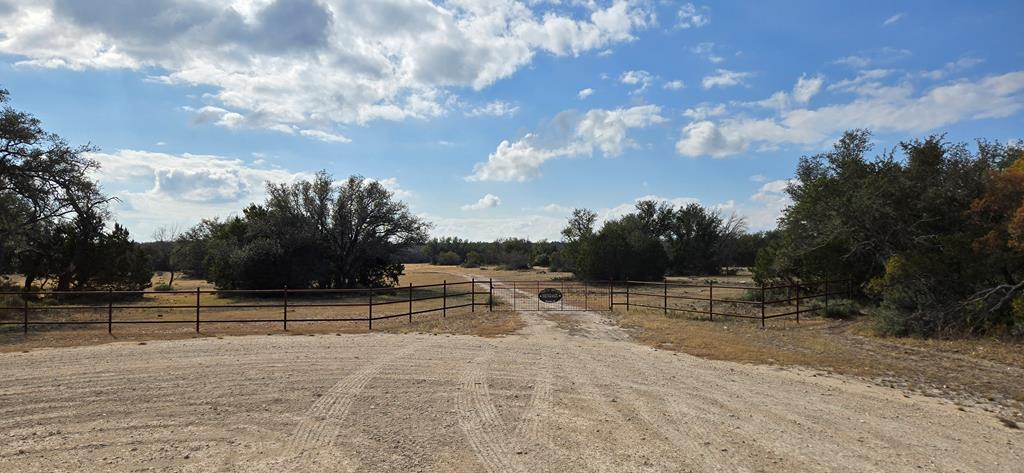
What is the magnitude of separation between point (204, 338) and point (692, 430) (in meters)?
12.4

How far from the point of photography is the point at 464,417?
23.1ft

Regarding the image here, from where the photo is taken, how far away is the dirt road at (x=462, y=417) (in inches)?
222

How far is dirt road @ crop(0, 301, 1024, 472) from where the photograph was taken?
18.5ft

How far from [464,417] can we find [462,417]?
1.0 inches

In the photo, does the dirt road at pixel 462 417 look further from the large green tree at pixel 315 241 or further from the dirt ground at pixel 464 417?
the large green tree at pixel 315 241

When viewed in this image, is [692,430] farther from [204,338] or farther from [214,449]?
[204,338]

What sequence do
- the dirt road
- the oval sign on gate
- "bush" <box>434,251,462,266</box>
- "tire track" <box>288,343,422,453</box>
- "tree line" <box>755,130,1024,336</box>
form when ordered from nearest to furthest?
1. the dirt road
2. "tire track" <box>288,343,422,453</box>
3. "tree line" <box>755,130,1024,336</box>
4. the oval sign on gate
5. "bush" <box>434,251,462,266</box>

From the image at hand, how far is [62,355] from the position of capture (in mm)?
11414

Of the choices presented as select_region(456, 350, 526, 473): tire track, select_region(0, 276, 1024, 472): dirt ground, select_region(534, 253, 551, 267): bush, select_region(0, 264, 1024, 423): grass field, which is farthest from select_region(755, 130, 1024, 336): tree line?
select_region(534, 253, 551, 267): bush

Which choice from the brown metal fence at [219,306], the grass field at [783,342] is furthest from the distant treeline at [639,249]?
the grass field at [783,342]

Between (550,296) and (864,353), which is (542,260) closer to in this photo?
(550,296)

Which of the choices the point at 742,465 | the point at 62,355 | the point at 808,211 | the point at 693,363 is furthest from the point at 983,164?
the point at 62,355

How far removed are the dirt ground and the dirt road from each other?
0.03 meters

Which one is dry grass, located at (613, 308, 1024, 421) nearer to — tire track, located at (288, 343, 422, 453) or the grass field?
the grass field
